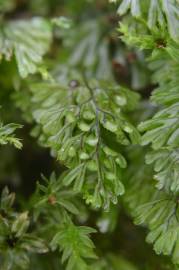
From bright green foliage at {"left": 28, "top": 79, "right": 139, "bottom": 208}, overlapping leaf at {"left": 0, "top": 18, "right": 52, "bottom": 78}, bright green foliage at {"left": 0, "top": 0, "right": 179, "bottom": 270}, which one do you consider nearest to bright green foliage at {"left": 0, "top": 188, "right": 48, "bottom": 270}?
bright green foliage at {"left": 0, "top": 0, "right": 179, "bottom": 270}

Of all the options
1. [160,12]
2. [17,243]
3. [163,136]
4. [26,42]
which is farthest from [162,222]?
[26,42]

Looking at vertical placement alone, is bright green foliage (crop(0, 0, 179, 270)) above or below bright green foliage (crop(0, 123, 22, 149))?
below

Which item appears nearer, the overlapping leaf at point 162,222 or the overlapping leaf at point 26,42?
the overlapping leaf at point 162,222

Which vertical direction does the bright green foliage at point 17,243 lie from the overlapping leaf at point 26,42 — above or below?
below

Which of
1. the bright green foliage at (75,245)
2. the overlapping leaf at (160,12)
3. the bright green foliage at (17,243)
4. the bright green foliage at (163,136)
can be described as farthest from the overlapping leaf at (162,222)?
the overlapping leaf at (160,12)

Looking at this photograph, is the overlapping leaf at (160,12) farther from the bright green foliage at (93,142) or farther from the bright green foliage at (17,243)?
the bright green foliage at (17,243)

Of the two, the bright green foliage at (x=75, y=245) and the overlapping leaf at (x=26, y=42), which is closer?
the bright green foliage at (x=75, y=245)

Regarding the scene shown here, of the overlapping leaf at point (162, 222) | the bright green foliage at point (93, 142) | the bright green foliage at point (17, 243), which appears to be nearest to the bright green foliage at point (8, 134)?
the bright green foliage at point (93, 142)

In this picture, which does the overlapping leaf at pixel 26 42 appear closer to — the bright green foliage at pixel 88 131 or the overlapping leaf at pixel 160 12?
the bright green foliage at pixel 88 131

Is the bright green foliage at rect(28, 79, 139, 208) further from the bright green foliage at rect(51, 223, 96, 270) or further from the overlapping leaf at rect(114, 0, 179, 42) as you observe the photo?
the overlapping leaf at rect(114, 0, 179, 42)

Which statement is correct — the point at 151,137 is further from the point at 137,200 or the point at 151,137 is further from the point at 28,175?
the point at 28,175

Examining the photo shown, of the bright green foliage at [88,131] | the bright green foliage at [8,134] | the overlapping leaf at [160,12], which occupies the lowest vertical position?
the bright green foliage at [88,131]
